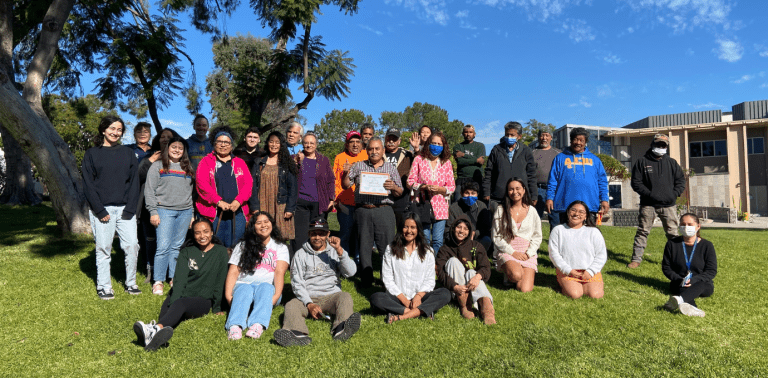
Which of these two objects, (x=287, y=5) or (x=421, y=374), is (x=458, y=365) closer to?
(x=421, y=374)

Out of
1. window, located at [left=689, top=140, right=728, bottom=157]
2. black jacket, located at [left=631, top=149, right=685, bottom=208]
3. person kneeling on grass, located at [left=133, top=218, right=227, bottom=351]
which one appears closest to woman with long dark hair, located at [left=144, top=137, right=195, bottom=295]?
person kneeling on grass, located at [left=133, top=218, right=227, bottom=351]

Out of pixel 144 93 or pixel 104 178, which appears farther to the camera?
pixel 144 93

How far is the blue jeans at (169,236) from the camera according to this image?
5.38 m

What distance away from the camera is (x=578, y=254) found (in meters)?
5.46

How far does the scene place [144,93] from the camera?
48.4ft

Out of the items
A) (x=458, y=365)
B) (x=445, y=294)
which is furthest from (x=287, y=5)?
(x=458, y=365)

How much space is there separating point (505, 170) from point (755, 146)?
34.2 metres

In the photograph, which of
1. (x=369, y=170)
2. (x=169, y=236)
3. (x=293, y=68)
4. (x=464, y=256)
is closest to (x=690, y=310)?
(x=464, y=256)

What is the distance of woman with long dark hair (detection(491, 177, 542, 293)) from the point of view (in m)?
5.57

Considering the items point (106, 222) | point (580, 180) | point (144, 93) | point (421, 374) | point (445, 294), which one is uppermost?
point (144, 93)

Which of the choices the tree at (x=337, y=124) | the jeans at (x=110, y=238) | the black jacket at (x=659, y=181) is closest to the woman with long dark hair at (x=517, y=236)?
the black jacket at (x=659, y=181)

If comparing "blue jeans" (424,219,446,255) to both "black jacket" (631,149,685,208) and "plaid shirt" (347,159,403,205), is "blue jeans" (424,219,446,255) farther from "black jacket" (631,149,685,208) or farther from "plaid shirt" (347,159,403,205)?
"black jacket" (631,149,685,208)

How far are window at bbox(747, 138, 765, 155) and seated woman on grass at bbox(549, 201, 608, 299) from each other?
112 ft

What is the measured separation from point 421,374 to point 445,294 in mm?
1414
